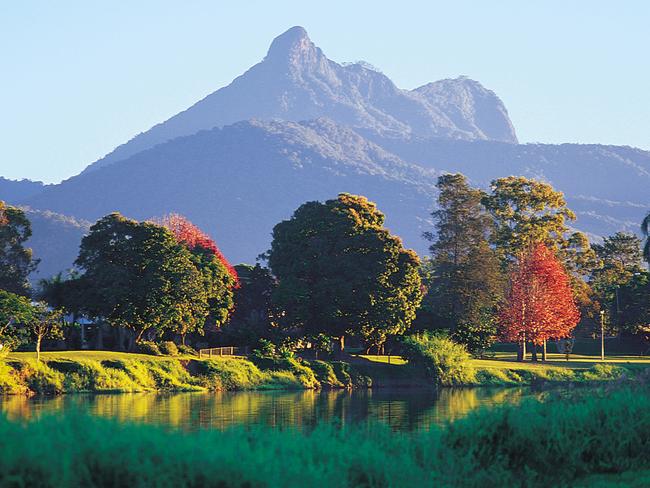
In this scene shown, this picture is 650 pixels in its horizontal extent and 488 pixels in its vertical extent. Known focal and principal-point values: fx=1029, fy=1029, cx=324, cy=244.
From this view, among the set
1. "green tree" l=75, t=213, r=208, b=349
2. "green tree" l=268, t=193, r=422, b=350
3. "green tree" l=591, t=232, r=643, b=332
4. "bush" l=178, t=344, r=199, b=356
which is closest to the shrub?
"green tree" l=75, t=213, r=208, b=349

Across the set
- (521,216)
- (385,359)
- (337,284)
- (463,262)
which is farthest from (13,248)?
(521,216)

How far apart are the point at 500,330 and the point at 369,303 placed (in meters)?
23.2

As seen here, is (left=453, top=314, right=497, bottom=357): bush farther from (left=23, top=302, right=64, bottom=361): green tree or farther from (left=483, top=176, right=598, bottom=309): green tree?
(left=23, top=302, right=64, bottom=361): green tree

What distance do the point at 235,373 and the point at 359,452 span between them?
187 ft

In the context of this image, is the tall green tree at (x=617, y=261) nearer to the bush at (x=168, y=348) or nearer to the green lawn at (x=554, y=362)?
the green lawn at (x=554, y=362)

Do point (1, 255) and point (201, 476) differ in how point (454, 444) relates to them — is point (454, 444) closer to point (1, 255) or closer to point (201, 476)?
point (201, 476)

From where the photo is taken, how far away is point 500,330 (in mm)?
100062

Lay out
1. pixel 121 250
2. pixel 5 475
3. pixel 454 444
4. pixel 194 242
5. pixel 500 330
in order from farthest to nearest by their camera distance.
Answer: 1. pixel 194 242
2. pixel 500 330
3. pixel 121 250
4. pixel 454 444
5. pixel 5 475

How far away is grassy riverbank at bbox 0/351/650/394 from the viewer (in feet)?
216

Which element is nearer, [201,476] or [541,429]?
[201,476]

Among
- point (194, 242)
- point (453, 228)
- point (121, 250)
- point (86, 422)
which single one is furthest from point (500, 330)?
point (86, 422)

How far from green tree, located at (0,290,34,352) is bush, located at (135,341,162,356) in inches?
414

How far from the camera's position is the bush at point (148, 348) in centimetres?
7831

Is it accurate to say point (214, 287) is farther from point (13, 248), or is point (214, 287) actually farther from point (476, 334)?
point (13, 248)
